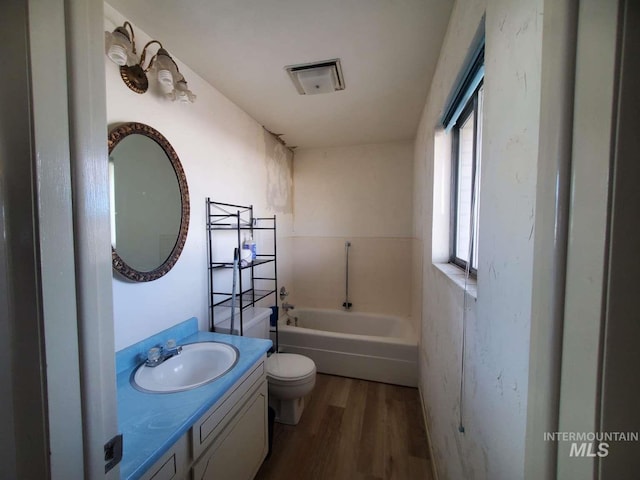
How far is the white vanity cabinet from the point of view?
2.78 ft

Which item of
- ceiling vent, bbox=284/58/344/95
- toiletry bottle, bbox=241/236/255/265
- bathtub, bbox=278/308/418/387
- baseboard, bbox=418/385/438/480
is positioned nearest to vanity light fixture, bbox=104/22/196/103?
ceiling vent, bbox=284/58/344/95

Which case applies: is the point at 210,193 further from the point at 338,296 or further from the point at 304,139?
the point at 338,296

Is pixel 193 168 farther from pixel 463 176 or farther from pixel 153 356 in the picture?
pixel 463 176

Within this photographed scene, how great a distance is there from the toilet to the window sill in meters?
1.22

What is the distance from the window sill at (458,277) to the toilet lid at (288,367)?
47.6 inches

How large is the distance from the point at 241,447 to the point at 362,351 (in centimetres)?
141

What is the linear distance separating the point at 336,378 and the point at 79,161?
257 centimetres

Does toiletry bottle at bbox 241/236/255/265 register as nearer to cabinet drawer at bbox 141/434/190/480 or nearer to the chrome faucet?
the chrome faucet

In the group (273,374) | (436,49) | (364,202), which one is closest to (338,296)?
(364,202)

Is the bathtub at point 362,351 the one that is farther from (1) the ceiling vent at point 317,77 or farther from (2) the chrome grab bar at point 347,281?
(1) the ceiling vent at point 317,77

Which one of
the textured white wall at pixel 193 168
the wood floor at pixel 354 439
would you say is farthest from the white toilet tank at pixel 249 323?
the wood floor at pixel 354 439

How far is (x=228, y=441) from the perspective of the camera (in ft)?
3.60

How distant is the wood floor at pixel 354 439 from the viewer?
146cm

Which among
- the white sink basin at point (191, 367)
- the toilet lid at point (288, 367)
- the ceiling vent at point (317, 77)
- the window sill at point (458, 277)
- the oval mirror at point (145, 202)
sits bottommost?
the toilet lid at point (288, 367)
